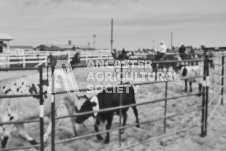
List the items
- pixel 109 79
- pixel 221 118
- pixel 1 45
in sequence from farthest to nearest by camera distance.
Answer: pixel 1 45 < pixel 109 79 < pixel 221 118

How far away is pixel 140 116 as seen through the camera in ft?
20.3

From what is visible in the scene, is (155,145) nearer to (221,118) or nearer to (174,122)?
(174,122)

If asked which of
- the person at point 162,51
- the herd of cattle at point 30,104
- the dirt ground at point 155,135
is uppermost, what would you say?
the person at point 162,51

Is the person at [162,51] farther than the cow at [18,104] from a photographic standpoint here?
Yes

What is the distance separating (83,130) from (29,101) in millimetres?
1441

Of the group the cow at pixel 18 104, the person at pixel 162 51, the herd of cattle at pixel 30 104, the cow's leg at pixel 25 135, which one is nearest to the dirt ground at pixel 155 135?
the cow's leg at pixel 25 135

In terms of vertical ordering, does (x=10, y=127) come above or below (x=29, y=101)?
below

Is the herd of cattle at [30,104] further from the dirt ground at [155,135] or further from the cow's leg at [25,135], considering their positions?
the dirt ground at [155,135]

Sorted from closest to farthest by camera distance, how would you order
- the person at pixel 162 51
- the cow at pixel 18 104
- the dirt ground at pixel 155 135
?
the cow at pixel 18 104 → the dirt ground at pixel 155 135 → the person at pixel 162 51

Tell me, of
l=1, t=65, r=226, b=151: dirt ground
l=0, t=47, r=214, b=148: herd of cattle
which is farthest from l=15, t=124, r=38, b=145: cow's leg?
l=1, t=65, r=226, b=151: dirt ground

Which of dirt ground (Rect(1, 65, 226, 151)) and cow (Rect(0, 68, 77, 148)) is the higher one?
cow (Rect(0, 68, 77, 148))

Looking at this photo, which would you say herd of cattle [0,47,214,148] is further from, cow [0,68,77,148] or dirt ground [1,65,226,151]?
dirt ground [1,65,226,151]

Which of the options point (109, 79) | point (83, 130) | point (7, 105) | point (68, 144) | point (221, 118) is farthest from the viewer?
point (109, 79)

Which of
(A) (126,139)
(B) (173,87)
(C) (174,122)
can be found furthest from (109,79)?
(A) (126,139)
